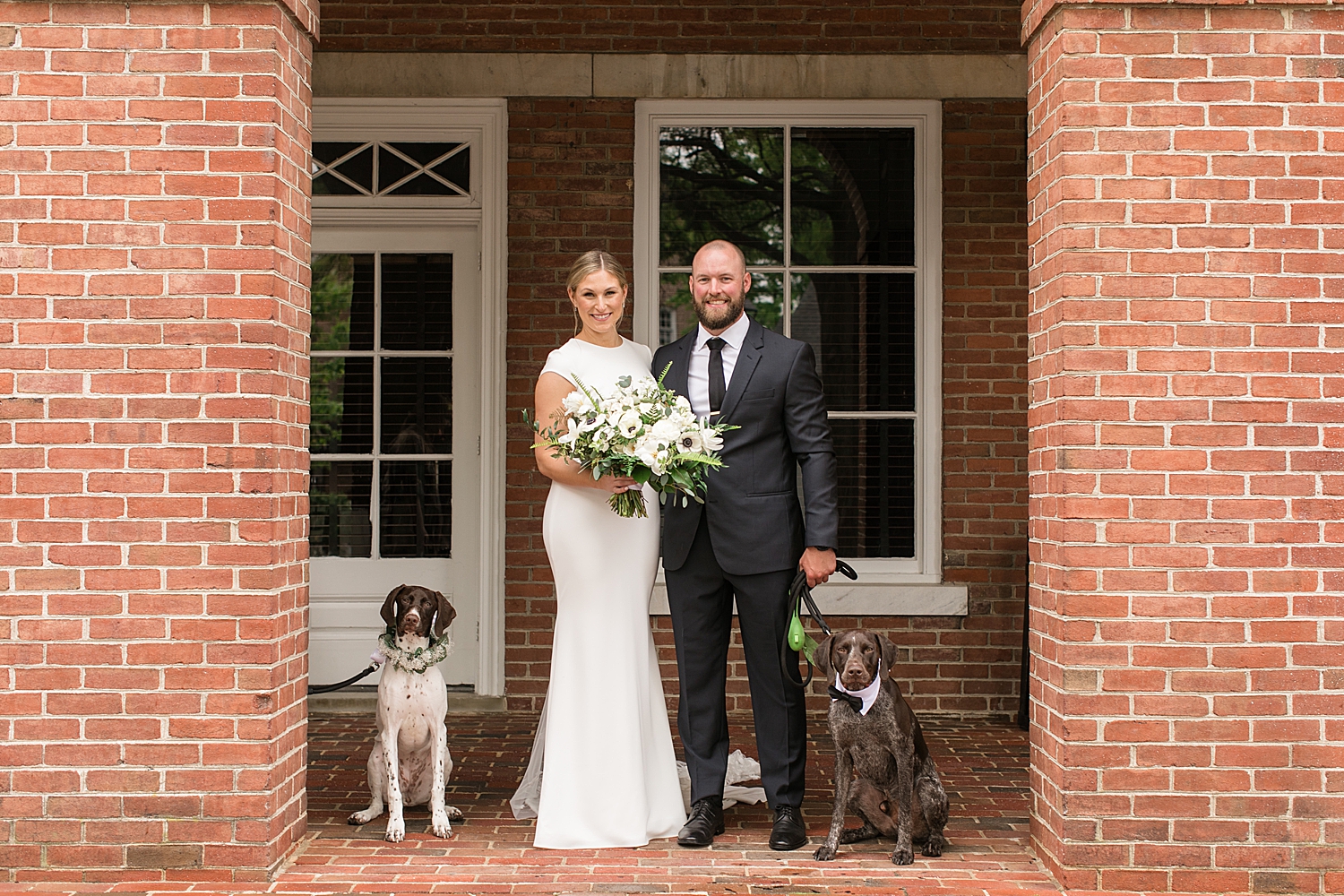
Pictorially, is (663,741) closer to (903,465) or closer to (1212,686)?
(1212,686)

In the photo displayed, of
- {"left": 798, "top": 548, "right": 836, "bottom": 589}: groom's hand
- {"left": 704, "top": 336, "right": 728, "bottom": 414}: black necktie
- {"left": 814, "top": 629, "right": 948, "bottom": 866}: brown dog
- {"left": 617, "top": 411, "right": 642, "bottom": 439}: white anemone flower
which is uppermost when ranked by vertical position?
{"left": 704, "top": 336, "right": 728, "bottom": 414}: black necktie

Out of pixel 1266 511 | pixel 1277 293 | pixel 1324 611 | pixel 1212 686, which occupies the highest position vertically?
pixel 1277 293

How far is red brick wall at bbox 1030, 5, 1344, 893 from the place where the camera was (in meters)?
4.07

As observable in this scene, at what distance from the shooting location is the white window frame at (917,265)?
6.98 m

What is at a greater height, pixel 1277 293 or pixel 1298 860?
pixel 1277 293

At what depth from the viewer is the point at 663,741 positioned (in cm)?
487

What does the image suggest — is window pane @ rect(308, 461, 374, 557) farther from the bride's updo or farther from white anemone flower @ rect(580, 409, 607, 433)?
white anemone flower @ rect(580, 409, 607, 433)

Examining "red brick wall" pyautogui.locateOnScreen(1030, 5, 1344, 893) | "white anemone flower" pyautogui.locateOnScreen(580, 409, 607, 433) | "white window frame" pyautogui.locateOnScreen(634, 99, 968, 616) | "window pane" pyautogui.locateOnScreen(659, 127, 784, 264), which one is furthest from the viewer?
"window pane" pyautogui.locateOnScreen(659, 127, 784, 264)

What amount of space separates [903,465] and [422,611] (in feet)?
11.1

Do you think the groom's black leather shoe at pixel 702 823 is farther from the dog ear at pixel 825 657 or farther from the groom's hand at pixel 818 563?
the groom's hand at pixel 818 563

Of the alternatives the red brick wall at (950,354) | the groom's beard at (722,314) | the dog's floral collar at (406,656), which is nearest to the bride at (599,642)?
the groom's beard at (722,314)

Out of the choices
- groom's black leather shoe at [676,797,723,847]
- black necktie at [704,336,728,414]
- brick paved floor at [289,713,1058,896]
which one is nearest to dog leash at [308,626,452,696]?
brick paved floor at [289,713,1058,896]

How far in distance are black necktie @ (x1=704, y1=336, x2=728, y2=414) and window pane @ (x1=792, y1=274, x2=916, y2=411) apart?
2398mm

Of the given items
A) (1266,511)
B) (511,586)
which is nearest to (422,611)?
(511,586)
